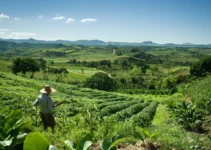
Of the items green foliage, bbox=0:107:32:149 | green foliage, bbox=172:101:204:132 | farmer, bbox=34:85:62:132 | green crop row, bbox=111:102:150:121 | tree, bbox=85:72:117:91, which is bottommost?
tree, bbox=85:72:117:91

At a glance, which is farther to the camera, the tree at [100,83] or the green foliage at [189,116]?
the tree at [100,83]

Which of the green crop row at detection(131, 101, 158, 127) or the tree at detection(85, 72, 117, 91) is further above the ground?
the green crop row at detection(131, 101, 158, 127)

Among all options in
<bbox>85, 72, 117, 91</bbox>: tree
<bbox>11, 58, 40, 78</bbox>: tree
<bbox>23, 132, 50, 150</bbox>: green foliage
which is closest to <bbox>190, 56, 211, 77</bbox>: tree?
<bbox>85, 72, 117, 91</bbox>: tree

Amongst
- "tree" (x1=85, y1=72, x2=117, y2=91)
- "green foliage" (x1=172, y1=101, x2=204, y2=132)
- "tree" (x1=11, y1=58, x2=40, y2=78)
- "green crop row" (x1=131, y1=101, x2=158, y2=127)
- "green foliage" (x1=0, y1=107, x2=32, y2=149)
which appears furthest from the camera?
"tree" (x1=85, y1=72, x2=117, y2=91)

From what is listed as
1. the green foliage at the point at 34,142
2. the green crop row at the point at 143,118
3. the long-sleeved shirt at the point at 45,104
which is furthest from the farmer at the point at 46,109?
the green crop row at the point at 143,118

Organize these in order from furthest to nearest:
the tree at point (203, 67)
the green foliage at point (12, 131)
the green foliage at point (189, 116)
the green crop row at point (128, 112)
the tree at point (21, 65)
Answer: the tree at point (21, 65) < the tree at point (203, 67) < the green crop row at point (128, 112) < the green foliage at point (189, 116) < the green foliage at point (12, 131)

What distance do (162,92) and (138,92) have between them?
7375mm

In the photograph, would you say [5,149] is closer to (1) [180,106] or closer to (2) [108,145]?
(2) [108,145]

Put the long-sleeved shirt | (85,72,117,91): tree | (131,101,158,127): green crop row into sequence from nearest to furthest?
the long-sleeved shirt
(131,101,158,127): green crop row
(85,72,117,91): tree

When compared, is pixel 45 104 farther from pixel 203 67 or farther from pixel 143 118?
pixel 203 67

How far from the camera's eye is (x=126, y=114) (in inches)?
1153

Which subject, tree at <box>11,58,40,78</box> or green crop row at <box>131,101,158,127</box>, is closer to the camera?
green crop row at <box>131,101,158,127</box>

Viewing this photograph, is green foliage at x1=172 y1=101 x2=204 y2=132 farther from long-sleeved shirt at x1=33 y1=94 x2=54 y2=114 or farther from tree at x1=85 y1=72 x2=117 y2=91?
tree at x1=85 y1=72 x2=117 y2=91

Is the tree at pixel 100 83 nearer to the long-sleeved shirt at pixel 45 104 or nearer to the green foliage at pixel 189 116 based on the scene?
the green foliage at pixel 189 116
